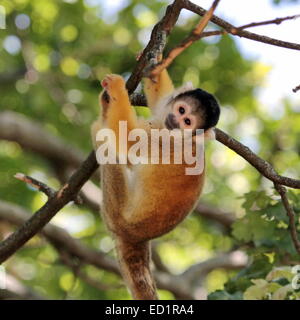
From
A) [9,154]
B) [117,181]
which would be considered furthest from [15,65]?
[117,181]

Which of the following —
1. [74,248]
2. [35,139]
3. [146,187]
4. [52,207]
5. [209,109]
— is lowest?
[52,207]

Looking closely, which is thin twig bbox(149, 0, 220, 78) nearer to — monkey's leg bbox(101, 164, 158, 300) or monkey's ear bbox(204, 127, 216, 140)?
monkey's ear bbox(204, 127, 216, 140)

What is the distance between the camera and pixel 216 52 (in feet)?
36.1

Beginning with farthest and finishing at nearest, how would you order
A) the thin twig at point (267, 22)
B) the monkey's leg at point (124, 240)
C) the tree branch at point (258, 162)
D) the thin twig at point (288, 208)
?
the monkey's leg at point (124, 240), the thin twig at point (288, 208), the tree branch at point (258, 162), the thin twig at point (267, 22)

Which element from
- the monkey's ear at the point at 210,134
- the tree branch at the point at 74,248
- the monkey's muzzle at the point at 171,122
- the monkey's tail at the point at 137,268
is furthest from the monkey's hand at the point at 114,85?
the tree branch at the point at 74,248

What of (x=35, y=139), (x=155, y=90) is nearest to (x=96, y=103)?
(x=35, y=139)

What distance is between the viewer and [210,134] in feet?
15.5

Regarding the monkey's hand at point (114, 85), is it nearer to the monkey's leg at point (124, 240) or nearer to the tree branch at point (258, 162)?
the monkey's leg at point (124, 240)

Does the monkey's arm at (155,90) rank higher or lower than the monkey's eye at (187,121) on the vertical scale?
higher

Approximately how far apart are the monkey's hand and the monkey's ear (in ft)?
2.23

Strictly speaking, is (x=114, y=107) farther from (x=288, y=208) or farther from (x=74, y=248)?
(x=74, y=248)

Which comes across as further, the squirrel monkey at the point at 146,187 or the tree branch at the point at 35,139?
the tree branch at the point at 35,139

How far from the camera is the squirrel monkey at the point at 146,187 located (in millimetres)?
4848

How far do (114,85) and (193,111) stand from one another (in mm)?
616
